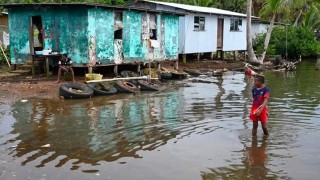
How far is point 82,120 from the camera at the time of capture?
1041 cm

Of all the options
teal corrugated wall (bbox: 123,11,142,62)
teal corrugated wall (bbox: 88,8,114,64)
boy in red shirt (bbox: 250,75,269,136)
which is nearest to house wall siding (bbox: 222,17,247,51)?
teal corrugated wall (bbox: 123,11,142,62)

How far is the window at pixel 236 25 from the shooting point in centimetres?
3117

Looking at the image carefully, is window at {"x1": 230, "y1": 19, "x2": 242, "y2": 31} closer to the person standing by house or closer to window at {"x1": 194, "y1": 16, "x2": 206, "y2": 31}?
window at {"x1": 194, "y1": 16, "x2": 206, "y2": 31}

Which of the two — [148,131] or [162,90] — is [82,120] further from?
[162,90]

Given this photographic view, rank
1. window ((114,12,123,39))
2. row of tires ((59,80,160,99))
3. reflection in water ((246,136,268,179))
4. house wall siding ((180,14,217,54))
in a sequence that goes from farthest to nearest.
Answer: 1. house wall siding ((180,14,217,54))
2. window ((114,12,123,39))
3. row of tires ((59,80,160,99))
4. reflection in water ((246,136,268,179))

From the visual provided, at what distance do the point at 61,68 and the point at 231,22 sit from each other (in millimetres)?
18222

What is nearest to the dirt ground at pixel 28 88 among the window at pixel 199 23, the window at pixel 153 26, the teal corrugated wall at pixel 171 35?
the window at pixel 153 26

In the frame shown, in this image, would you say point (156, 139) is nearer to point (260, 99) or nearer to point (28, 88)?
point (260, 99)

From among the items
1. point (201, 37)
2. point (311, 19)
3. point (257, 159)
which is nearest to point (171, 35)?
point (201, 37)

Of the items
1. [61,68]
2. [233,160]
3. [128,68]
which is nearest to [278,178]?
[233,160]

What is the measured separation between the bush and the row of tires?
1968cm

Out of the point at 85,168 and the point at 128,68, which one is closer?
the point at 85,168

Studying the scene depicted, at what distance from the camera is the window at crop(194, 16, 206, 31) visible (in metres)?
26.6

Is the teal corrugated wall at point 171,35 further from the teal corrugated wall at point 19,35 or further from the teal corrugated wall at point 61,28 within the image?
the teal corrugated wall at point 19,35
